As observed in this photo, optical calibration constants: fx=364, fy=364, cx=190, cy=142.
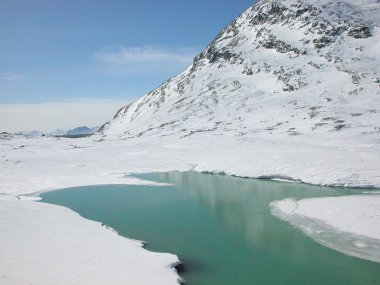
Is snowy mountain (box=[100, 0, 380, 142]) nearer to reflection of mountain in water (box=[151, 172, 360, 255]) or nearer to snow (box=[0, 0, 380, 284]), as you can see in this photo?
snow (box=[0, 0, 380, 284])

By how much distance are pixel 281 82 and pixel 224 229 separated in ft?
346

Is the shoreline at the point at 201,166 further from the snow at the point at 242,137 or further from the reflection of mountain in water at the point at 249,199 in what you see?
the reflection of mountain in water at the point at 249,199

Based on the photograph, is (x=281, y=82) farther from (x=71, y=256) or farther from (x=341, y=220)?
(x=71, y=256)

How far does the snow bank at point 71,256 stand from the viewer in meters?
14.6

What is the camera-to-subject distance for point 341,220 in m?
24.1

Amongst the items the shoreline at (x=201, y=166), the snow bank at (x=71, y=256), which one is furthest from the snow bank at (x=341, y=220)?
the snow bank at (x=71, y=256)

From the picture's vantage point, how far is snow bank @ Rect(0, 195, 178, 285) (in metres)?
14.6

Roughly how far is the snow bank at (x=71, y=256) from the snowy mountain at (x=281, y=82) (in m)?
47.8

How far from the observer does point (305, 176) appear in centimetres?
3909

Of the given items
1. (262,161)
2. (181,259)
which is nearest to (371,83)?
(262,161)

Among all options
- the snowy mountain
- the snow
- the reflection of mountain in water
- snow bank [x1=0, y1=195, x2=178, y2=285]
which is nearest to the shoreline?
the snow

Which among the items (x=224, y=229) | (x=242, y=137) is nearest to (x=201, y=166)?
(x=242, y=137)

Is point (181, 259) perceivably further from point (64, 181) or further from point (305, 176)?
point (64, 181)

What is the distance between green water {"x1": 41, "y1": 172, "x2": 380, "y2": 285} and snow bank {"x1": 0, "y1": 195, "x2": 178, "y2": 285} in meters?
1.92
